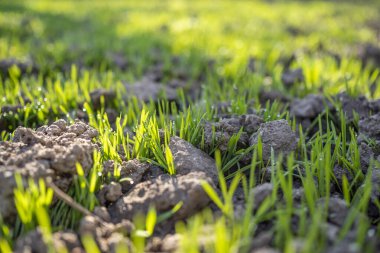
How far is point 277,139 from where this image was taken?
1.87 meters

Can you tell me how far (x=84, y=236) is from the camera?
1.36 meters

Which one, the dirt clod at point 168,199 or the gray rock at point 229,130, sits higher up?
the gray rock at point 229,130

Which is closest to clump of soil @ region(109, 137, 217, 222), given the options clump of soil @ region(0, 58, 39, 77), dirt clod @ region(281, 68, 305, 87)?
dirt clod @ region(281, 68, 305, 87)

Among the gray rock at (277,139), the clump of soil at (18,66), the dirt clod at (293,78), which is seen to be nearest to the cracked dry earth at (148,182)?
the gray rock at (277,139)

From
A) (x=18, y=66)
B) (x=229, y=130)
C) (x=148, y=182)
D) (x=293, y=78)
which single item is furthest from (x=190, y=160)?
(x=18, y=66)

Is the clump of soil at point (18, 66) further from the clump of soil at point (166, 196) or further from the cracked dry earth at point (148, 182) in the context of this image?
the clump of soil at point (166, 196)

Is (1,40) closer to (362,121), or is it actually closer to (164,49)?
(164,49)

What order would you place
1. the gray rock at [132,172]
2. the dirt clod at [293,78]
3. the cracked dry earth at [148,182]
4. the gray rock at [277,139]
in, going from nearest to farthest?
the cracked dry earth at [148,182] → the gray rock at [132,172] → the gray rock at [277,139] → the dirt clod at [293,78]

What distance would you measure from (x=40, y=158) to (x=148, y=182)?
16.2 inches

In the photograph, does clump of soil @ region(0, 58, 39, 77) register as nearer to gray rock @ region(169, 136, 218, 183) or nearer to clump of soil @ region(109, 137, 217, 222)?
gray rock @ region(169, 136, 218, 183)

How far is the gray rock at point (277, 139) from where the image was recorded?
186 cm

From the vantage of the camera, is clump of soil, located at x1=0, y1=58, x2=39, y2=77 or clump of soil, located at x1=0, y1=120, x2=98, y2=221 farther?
clump of soil, located at x1=0, y1=58, x2=39, y2=77

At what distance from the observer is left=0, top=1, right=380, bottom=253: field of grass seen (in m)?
1.37

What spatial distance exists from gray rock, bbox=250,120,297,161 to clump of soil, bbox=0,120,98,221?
0.74 meters
